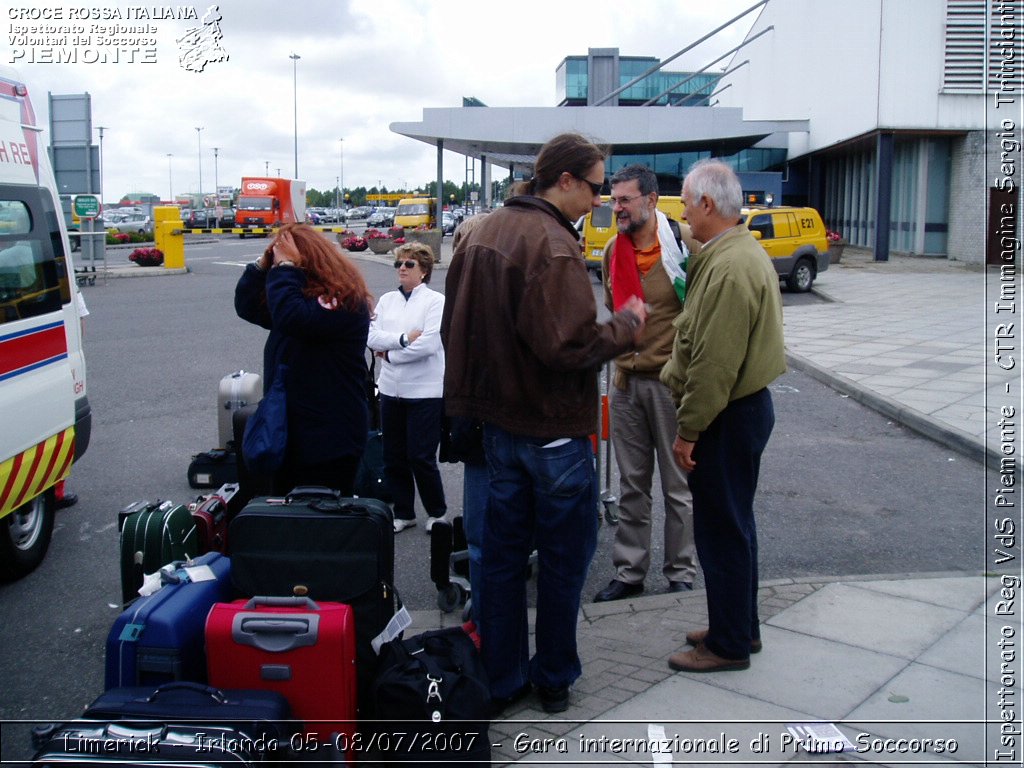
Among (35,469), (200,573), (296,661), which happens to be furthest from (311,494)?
(35,469)

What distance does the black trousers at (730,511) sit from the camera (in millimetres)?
3969

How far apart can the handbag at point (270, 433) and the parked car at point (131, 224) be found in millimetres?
54305

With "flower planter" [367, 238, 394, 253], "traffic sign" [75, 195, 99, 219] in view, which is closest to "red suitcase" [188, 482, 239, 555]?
"traffic sign" [75, 195, 99, 219]

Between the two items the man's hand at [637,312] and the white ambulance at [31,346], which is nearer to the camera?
the man's hand at [637,312]

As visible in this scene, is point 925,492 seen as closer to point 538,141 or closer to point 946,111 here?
point 946,111

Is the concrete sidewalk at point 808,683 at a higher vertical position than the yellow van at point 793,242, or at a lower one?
lower

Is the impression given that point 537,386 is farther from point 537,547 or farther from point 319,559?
point 319,559

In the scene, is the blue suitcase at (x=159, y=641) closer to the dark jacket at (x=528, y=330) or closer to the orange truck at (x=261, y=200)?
the dark jacket at (x=528, y=330)

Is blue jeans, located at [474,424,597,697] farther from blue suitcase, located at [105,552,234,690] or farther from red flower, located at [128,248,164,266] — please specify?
red flower, located at [128,248,164,266]

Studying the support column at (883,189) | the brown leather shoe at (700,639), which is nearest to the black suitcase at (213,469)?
the brown leather shoe at (700,639)

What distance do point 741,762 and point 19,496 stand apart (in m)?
4.01

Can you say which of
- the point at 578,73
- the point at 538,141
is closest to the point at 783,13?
the point at 538,141

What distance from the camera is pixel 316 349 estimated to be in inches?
183

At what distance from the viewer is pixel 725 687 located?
13.2 feet
